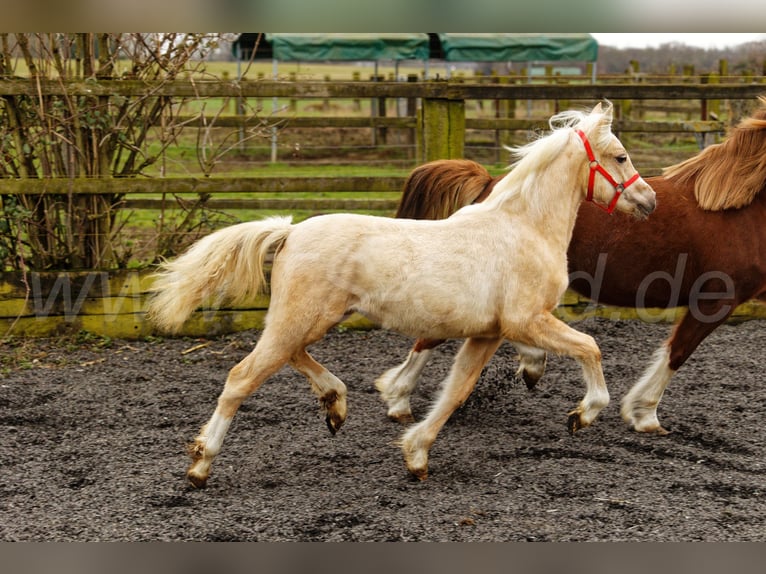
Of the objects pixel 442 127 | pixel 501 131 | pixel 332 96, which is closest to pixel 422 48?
pixel 501 131

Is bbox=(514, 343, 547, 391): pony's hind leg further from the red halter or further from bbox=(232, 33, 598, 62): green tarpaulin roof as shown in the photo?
bbox=(232, 33, 598, 62): green tarpaulin roof

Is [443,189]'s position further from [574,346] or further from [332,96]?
[332,96]

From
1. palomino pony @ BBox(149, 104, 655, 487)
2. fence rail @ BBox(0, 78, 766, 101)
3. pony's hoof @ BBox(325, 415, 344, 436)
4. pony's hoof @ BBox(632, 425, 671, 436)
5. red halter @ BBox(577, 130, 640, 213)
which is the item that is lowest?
pony's hoof @ BBox(632, 425, 671, 436)

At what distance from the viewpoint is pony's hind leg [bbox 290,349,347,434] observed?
4.27 m

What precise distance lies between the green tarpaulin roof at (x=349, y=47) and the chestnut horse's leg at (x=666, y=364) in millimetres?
17909

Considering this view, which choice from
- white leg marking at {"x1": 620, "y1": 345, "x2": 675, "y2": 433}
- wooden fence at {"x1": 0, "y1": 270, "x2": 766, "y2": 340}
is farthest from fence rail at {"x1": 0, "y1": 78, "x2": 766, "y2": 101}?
white leg marking at {"x1": 620, "y1": 345, "x2": 675, "y2": 433}

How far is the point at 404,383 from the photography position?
526 cm

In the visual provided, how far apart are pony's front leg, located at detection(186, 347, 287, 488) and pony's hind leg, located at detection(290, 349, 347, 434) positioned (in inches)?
11.3

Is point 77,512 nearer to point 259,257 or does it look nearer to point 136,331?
point 259,257

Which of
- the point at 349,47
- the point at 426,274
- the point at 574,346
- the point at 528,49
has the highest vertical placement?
the point at 349,47

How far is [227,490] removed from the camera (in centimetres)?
409

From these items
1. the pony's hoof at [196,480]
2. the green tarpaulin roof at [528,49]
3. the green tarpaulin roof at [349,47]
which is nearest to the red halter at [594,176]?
the pony's hoof at [196,480]

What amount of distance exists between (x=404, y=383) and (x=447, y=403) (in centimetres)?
99
